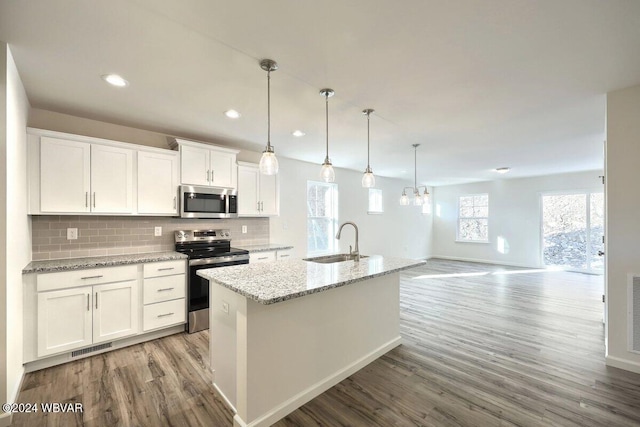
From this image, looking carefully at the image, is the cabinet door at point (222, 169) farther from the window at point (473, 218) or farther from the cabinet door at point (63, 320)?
the window at point (473, 218)

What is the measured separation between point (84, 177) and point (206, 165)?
1.23m

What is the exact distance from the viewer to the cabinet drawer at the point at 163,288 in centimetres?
297

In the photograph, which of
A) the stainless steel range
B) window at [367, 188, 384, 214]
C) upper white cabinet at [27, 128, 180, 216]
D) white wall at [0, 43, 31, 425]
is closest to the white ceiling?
white wall at [0, 43, 31, 425]

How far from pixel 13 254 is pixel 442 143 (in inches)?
182

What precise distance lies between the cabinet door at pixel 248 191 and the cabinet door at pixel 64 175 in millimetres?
1686

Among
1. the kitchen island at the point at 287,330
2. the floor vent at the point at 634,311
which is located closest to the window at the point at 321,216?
the kitchen island at the point at 287,330

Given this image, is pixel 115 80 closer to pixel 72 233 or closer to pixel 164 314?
pixel 72 233

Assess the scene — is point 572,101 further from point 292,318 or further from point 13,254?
point 13,254

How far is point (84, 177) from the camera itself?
2.80 meters

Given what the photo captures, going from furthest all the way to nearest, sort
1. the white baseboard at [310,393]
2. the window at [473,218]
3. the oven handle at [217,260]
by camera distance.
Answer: the window at [473,218] < the oven handle at [217,260] < the white baseboard at [310,393]

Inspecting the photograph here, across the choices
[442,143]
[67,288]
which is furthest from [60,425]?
[442,143]

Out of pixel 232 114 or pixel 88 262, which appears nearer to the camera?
pixel 88 262

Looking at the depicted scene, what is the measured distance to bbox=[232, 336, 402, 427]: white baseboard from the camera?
1798 millimetres

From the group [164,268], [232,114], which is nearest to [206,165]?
[232,114]
